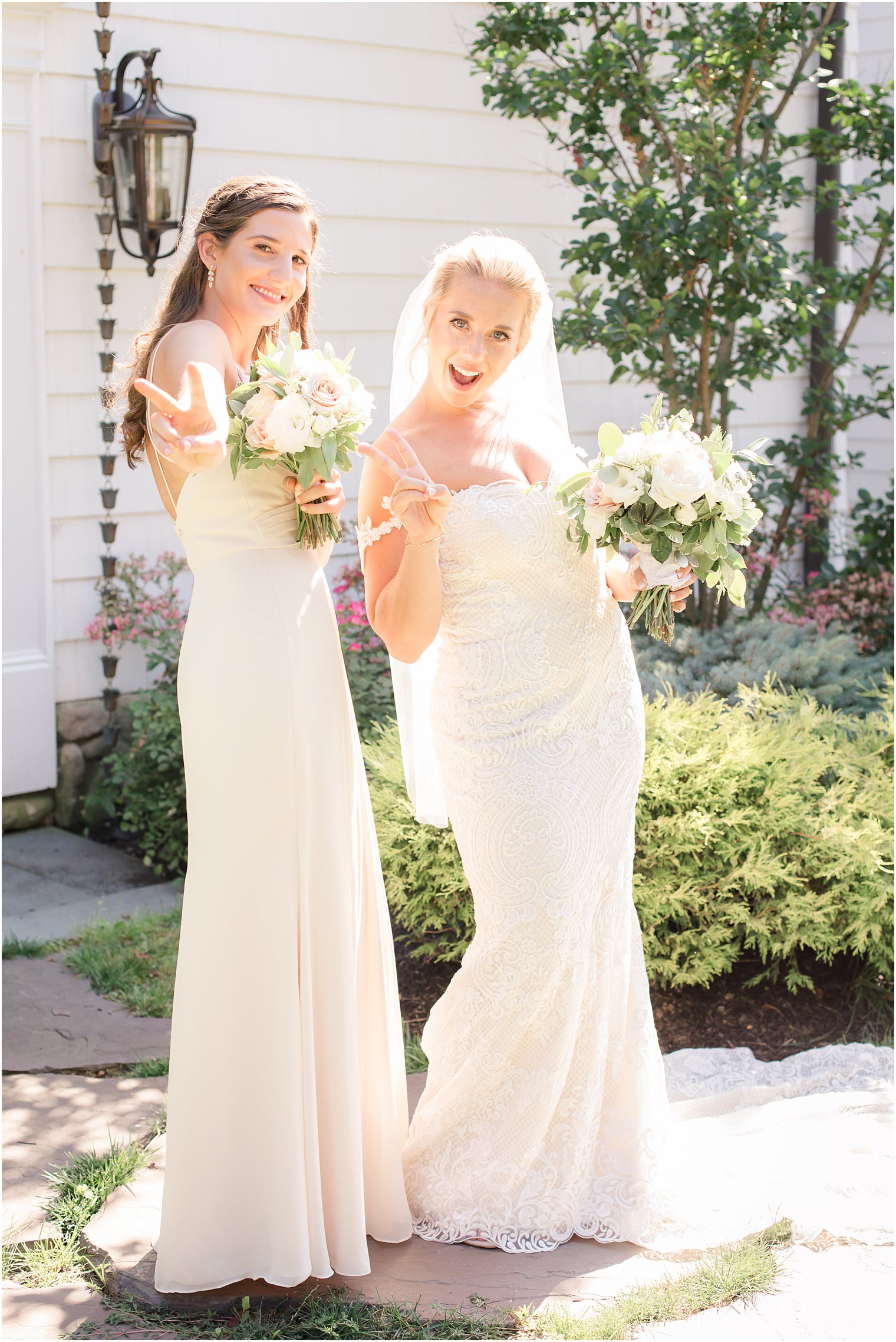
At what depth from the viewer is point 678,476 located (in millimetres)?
2934

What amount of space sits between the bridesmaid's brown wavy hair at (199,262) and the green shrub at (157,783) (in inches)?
124

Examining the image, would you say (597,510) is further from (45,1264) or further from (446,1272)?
(45,1264)

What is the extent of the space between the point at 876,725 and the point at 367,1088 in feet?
9.68

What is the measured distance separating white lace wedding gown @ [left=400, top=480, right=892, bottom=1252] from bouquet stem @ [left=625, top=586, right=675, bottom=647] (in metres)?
0.11

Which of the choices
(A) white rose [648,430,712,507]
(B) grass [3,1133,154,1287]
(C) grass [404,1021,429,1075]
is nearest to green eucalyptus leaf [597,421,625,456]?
(A) white rose [648,430,712,507]

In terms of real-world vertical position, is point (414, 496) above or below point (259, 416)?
below

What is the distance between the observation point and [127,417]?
9.93ft

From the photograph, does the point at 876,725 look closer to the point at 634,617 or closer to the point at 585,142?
the point at 634,617

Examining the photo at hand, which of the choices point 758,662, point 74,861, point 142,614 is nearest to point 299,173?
point 142,614

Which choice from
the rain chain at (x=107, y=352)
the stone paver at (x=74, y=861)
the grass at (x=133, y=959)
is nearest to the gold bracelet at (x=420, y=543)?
the grass at (x=133, y=959)

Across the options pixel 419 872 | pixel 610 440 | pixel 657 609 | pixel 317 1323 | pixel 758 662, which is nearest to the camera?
pixel 317 1323

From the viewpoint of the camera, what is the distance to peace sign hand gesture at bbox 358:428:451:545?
2.79 metres

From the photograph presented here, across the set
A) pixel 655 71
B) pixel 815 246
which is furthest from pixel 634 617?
pixel 815 246

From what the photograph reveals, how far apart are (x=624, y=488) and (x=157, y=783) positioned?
3.87 meters
